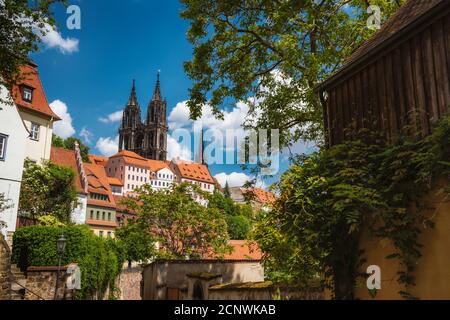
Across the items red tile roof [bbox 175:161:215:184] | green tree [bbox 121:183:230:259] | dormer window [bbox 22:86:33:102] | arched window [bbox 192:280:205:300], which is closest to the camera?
arched window [bbox 192:280:205:300]

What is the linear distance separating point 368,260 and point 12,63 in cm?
1002

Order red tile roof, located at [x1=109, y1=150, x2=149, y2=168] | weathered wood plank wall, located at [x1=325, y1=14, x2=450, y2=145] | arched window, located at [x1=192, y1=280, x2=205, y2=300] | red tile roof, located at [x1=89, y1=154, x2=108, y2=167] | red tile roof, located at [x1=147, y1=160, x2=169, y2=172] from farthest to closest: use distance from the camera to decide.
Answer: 1. red tile roof, located at [x1=147, y1=160, x2=169, y2=172]
2. red tile roof, located at [x1=89, y1=154, x2=108, y2=167]
3. red tile roof, located at [x1=109, y1=150, x2=149, y2=168]
4. arched window, located at [x1=192, y1=280, x2=205, y2=300]
5. weathered wood plank wall, located at [x1=325, y1=14, x2=450, y2=145]

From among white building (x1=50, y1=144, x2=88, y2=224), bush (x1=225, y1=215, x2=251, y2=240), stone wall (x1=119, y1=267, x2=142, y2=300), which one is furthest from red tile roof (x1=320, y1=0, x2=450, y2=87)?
bush (x1=225, y1=215, x2=251, y2=240)

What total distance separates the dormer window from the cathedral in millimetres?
115620

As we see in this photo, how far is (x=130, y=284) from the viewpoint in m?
41.6

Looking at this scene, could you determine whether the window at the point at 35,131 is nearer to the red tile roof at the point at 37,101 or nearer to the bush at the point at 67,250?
the red tile roof at the point at 37,101

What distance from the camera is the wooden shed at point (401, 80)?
7.65 meters

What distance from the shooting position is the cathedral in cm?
15181

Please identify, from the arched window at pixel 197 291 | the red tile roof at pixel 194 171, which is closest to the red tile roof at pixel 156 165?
the red tile roof at pixel 194 171

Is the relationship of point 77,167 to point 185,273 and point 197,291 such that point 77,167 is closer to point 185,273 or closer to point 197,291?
point 185,273

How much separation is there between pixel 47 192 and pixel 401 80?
1102 inches

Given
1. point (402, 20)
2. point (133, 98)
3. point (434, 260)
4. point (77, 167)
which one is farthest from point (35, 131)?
point (133, 98)

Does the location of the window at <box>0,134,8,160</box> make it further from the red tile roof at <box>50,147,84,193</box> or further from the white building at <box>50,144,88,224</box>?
the red tile roof at <box>50,147,84,193</box>

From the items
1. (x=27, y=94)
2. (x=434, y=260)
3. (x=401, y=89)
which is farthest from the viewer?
(x=27, y=94)
